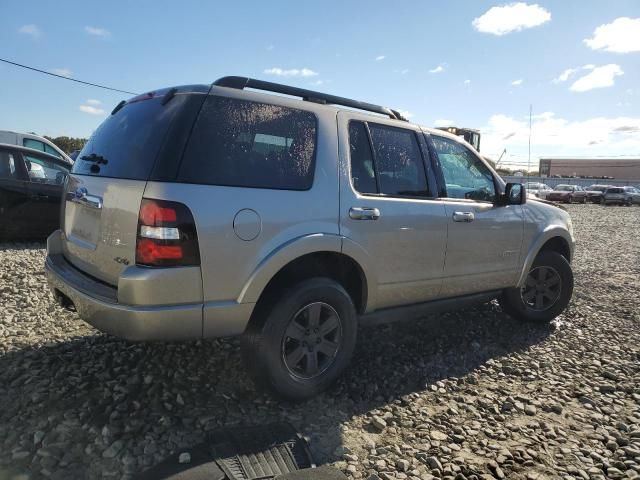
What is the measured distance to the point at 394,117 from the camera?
3820 mm

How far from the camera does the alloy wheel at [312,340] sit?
2982 millimetres

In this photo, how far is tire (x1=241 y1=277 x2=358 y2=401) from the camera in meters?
2.84

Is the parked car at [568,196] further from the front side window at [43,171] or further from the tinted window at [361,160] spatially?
the tinted window at [361,160]

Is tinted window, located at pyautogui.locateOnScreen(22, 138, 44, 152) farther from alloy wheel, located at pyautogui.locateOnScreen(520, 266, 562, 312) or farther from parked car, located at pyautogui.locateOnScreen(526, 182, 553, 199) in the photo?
parked car, located at pyautogui.locateOnScreen(526, 182, 553, 199)

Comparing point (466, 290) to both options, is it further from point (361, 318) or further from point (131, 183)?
point (131, 183)

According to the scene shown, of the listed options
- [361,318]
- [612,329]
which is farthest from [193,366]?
[612,329]

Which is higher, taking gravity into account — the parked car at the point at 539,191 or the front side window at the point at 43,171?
the front side window at the point at 43,171

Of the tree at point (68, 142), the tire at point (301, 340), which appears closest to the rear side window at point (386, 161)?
the tire at point (301, 340)

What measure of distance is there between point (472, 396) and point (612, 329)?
8.37ft

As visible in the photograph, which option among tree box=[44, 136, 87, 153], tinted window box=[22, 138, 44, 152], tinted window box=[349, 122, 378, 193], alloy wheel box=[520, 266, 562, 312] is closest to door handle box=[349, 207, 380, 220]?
tinted window box=[349, 122, 378, 193]

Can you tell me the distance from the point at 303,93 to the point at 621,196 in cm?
4214

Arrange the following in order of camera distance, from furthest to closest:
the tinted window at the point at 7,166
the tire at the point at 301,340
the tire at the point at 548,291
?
the tinted window at the point at 7,166
the tire at the point at 548,291
the tire at the point at 301,340

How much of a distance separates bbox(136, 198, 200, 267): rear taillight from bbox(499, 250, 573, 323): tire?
354 cm

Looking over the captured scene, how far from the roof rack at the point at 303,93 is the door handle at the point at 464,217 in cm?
88
